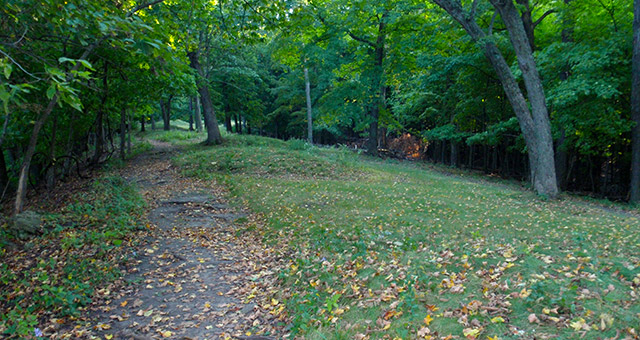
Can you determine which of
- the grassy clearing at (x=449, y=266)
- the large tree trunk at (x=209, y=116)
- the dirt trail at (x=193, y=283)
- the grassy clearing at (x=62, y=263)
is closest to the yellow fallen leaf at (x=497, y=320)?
the grassy clearing at (x=449, y=266)

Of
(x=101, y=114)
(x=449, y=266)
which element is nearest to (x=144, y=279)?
(x=449, y=266)

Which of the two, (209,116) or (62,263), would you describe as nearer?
(62,263)

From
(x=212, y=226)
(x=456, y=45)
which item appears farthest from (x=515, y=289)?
(x=456, y=45)

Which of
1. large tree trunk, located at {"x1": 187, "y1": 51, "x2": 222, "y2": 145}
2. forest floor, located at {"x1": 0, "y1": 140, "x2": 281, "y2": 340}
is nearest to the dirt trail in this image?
forest floor, located at {"x1": 0, "y1": 140, "x2": 281, "y2": 340}

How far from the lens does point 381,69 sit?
21141 mm

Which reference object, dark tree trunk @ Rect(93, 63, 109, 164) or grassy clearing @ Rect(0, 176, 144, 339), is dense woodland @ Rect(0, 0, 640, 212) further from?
grassy clearing @ Rect(0, 176, 144, 339)

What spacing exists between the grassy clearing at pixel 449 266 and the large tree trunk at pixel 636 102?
358cm

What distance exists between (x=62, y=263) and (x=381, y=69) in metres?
18.5

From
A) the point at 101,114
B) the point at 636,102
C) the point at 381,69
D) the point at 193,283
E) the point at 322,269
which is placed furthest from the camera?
the point at 381,69

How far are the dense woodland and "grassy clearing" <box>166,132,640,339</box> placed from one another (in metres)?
3.56

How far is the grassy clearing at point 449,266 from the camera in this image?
3596 millimetres

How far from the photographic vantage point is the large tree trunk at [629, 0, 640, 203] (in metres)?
11.7

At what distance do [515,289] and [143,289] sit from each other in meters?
4.97

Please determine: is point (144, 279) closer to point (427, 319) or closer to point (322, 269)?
point (322, 269)
